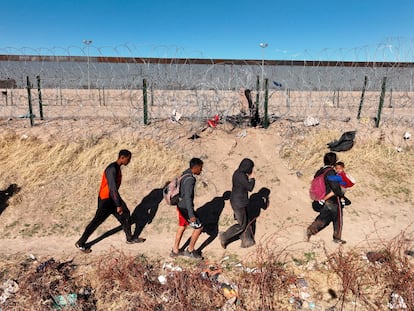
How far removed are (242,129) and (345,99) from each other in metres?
9.34

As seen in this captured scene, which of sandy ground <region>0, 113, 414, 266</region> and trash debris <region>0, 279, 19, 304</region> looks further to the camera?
sandy ground <region>0, 113, 414, 266</region>

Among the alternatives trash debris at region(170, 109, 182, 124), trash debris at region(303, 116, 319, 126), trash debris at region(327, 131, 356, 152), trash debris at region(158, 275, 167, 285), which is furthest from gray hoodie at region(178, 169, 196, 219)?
trash debris at region(303, 116, 319, 126)

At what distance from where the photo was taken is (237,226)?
4.73 meters

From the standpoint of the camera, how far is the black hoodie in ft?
14.4

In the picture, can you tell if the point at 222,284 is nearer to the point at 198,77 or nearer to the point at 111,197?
the point at 111,197

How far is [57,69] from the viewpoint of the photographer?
10125 mm

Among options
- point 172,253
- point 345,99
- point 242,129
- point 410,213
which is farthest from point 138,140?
point 345,99

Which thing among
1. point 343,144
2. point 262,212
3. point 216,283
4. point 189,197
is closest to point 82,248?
point 189,197

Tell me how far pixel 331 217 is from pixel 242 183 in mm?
1412

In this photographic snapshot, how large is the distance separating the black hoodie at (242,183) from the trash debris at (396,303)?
193 cm

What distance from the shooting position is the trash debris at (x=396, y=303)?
3.64 meters

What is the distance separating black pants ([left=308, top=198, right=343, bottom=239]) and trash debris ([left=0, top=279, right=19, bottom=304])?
12.4 ft

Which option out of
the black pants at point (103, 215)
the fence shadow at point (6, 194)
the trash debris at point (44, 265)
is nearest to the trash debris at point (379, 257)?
the black pants at point (103, 215)

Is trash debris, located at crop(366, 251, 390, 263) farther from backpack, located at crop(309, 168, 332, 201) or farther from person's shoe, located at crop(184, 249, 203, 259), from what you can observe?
person's shoe, located at crop(184, 249, 203, 259)
